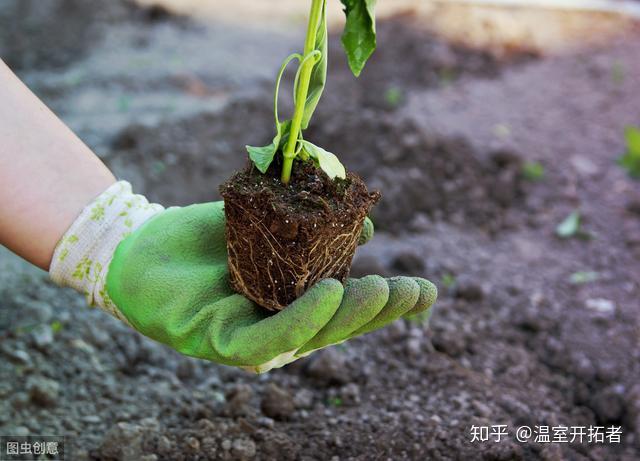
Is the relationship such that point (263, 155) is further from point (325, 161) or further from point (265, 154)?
point (325, 161)

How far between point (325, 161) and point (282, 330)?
0.31m

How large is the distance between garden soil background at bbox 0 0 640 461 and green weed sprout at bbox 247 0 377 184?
656 mm

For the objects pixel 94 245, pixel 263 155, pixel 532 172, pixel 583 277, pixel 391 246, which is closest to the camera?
pixel 263 155

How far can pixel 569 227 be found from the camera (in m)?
2.79

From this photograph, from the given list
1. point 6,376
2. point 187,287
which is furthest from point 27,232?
point 6,376

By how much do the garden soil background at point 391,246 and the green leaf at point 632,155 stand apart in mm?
51

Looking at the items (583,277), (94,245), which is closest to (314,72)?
(94,245)

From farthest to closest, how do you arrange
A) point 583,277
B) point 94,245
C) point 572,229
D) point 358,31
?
point 572,229 < point 583,277 < point 94,245 < point 358,31

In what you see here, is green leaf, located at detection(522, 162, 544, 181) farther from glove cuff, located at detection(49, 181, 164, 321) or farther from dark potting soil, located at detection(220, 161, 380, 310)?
glove cuff, located at detection(49, 181, 164, 321)

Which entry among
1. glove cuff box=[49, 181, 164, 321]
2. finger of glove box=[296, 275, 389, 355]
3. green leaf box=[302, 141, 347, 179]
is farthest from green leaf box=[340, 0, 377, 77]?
glove cuff box=[49, 181, 164, 321]

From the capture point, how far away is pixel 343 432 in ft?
5.37

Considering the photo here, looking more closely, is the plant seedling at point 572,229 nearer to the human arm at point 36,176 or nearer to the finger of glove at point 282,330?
the finger of glove at point 282,330

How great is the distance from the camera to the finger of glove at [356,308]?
1216mm

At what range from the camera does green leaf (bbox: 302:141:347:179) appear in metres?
1.27
